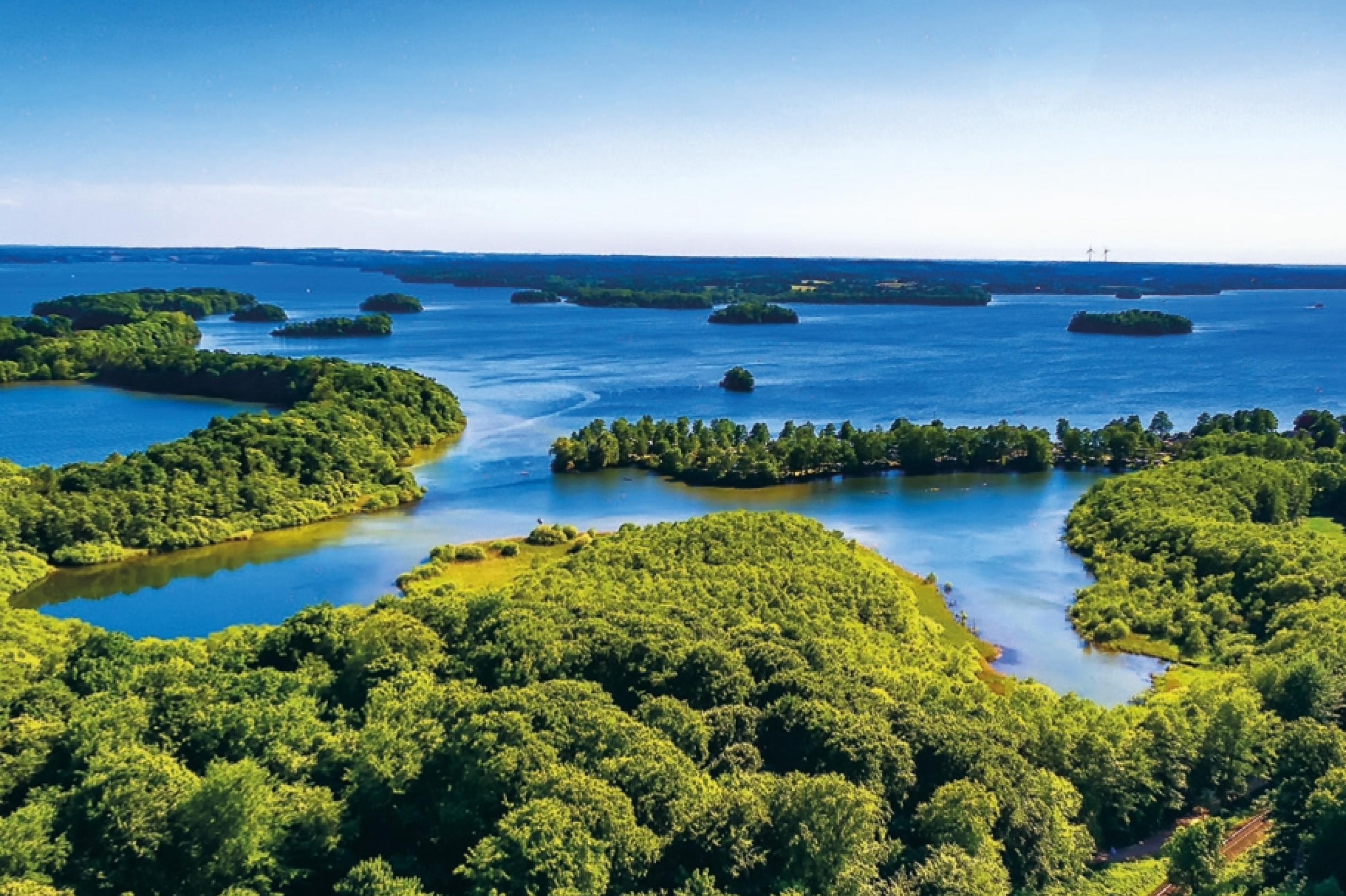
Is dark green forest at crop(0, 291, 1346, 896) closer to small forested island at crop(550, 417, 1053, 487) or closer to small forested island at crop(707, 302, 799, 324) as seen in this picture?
small forested island at crop(550, 417, 1053, 487)

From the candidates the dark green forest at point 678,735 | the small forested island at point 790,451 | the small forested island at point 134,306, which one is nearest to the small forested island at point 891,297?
the small forested island at point 134,306

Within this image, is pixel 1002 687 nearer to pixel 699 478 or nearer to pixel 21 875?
pixel 21 875

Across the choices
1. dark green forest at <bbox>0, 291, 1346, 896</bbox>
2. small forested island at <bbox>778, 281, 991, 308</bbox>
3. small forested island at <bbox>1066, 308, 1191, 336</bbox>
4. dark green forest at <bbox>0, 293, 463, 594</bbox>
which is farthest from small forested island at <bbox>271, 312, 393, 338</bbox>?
small forested island at <bbox>1066, 308, 1191, 336</bbox>

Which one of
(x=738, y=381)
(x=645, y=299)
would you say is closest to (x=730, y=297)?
(x=645, y=299)

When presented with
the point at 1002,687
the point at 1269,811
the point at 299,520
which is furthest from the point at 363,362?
the point at 1269,811

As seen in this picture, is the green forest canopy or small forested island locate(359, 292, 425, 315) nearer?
the green forest canopy

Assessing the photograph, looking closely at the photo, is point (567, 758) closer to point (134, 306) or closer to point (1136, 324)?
point (134, 306)

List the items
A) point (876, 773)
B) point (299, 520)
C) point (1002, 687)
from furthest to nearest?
point (299, 520)
point (1002, 687)
point (876, 773)
